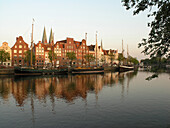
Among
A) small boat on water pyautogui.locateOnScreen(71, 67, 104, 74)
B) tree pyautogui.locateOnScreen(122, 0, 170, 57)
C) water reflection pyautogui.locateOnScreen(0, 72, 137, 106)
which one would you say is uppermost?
tree pyautogui.locateOnScreen(122, 0, 170, 57)

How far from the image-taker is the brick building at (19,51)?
93.9 meters

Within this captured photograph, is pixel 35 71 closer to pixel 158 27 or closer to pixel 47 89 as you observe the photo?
pixel 47 89

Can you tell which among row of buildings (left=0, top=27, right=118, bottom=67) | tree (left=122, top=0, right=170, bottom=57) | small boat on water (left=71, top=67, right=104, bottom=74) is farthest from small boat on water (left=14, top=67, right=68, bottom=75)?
tree (left=122, top=0, right=170, bottom=57)

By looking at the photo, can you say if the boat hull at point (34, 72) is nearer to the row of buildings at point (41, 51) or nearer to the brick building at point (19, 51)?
the row of buildings at point (41, 51)

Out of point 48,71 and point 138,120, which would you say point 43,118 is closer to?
point 138,120

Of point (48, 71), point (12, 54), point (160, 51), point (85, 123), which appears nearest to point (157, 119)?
point (85, 123)

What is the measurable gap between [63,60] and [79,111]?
91235 millimetres

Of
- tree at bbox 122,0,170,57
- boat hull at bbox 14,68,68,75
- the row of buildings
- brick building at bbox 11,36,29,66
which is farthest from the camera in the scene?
brick building at bbox 11,36,29,66

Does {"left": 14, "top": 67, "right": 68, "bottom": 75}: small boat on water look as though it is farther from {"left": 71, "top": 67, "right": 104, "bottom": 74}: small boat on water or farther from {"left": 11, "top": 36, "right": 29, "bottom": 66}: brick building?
{"left": 11, "top": 36, "right": 29, "bottom": 66}: brick building

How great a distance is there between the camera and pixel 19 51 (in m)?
95.1

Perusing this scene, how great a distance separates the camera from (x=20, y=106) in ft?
61.7

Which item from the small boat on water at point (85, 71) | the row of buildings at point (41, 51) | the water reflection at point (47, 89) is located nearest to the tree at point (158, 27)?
the water reflection at point (47, 89)

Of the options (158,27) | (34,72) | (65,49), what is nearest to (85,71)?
(34,72)

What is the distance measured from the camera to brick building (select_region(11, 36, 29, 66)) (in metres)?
93.9
